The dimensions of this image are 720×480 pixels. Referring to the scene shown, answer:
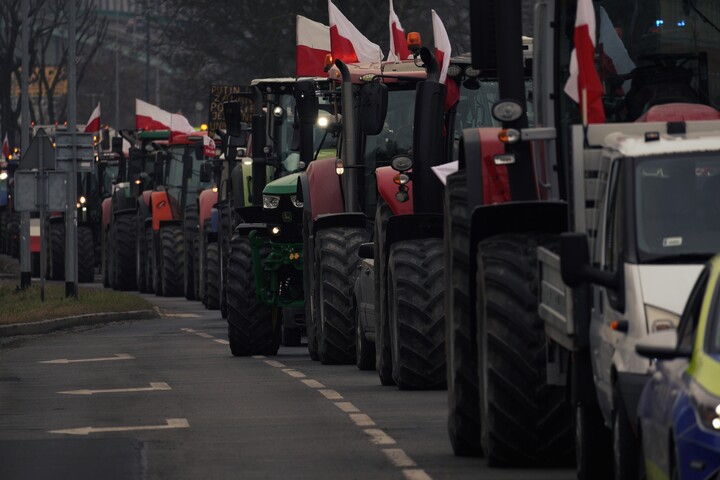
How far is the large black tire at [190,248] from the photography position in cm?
4206

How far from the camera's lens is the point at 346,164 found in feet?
74.5

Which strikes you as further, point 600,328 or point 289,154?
point 289,154

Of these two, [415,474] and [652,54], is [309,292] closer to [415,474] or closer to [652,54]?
[652,54]

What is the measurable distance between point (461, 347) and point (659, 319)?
3.46 meters

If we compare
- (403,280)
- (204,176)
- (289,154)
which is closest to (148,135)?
(204,176)

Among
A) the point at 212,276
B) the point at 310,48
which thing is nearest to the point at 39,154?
the point at 212,276

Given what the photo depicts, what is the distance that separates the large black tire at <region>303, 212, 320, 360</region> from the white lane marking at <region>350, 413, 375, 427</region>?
7017mm

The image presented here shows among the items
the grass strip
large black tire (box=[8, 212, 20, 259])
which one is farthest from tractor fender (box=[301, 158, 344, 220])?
large black tire (box=[8, 212, 20, 259])

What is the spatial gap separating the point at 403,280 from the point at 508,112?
18.5 feet

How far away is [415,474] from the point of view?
1270 centimetres

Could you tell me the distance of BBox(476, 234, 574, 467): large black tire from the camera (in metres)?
12.4

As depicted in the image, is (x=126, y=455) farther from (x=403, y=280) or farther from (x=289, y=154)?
(x=289, y=154)

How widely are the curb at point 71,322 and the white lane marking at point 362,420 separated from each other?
52.3 ft

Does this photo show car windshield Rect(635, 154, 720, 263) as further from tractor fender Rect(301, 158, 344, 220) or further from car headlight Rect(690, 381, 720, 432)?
tractor fender Rect(301, 158, 344, 220)
